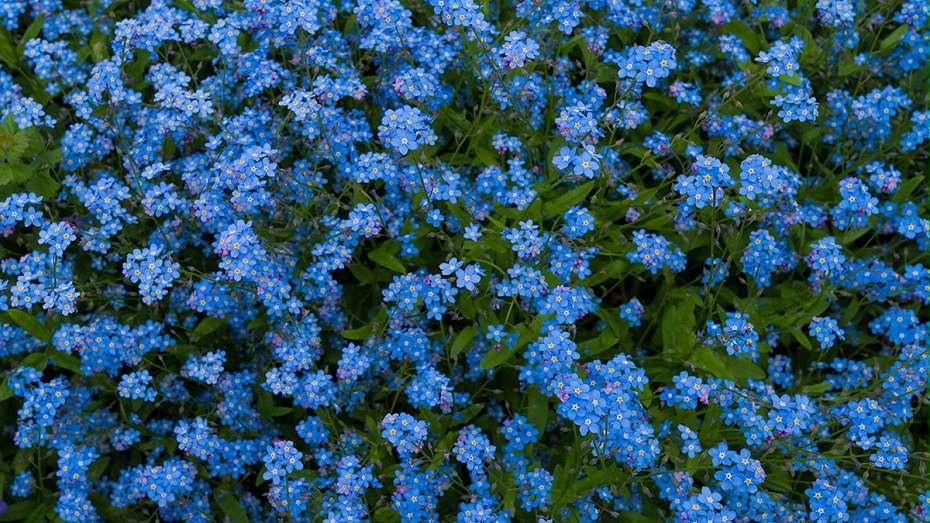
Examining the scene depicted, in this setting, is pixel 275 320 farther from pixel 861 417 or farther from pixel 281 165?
pixel 861 417

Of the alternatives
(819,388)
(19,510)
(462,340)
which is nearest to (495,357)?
(462,340)

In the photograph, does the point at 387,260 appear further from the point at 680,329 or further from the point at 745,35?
the point at 745,35

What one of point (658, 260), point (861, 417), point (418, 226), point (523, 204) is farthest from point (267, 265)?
point (861, 417)

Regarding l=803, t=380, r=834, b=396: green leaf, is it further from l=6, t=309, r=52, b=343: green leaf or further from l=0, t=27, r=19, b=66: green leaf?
l=0, t=27, r=19, b=66: green leaf

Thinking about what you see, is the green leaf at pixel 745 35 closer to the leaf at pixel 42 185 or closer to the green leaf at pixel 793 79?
the green leaf at pixel 793 79

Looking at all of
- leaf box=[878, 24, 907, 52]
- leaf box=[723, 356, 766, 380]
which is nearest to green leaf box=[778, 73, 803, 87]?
leaf box=[878, 24, 907, 52]

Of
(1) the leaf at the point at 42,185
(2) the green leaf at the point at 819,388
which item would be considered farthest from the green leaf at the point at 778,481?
(1) the leaf at the point at 42,185
